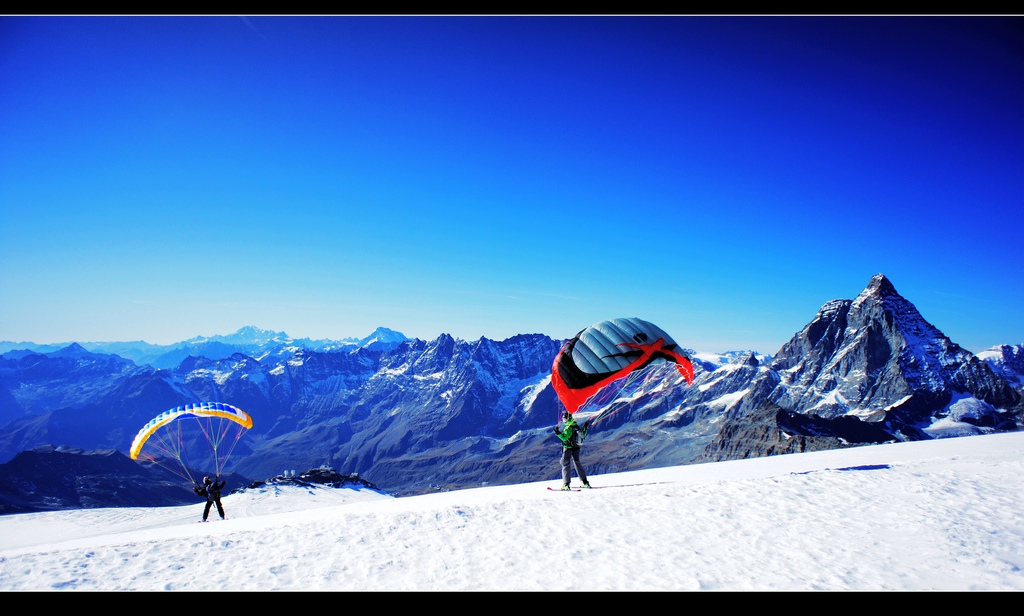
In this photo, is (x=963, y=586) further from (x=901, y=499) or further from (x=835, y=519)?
(x=901, y=499)

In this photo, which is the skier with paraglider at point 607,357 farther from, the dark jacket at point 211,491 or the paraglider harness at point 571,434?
the dark jacket at point 211,491

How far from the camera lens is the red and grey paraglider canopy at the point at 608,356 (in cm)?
2214

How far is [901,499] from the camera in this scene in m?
14.9

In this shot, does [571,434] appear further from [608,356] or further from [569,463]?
[608,356]

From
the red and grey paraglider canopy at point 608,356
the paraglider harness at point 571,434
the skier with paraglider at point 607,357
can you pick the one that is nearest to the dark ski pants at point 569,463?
the paraglider harness at point 571,434

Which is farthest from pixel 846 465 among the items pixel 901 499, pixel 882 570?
pixel 882 570

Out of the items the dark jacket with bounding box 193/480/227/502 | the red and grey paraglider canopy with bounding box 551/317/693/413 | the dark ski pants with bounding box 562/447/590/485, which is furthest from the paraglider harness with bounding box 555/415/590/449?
the dark jacket with bounding box 193/480/227/502

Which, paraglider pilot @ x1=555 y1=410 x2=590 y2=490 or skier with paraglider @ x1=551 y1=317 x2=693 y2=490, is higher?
skier with paraglider @ x1=551 y1=317 x2=693 y2=490

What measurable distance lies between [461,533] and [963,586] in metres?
10.8

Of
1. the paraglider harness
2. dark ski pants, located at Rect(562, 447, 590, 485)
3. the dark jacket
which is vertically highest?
the paraglider harness

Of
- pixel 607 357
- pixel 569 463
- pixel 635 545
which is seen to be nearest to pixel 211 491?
pixel 569 463

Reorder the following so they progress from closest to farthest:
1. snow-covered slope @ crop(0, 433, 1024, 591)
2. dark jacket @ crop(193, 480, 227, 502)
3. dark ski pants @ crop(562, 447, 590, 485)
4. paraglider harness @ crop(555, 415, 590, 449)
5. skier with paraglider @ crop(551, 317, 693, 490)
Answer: snow-covered slope @ crop(0, 433, 1024, 591), dark ski pants @ crop(562, 447, 590, 485), paraglider harness @ crop(555, 415, 590, 449), skier with paraglider @ crop(551, 317, 693, 490), dark jacket @ crop(193, 480, 227, 502)

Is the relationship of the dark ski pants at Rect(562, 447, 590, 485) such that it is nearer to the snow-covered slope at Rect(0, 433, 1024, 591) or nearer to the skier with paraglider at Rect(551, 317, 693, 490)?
the snow-covered slope at Rect(0, 433, 1024, 591)

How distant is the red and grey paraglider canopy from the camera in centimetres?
2214
